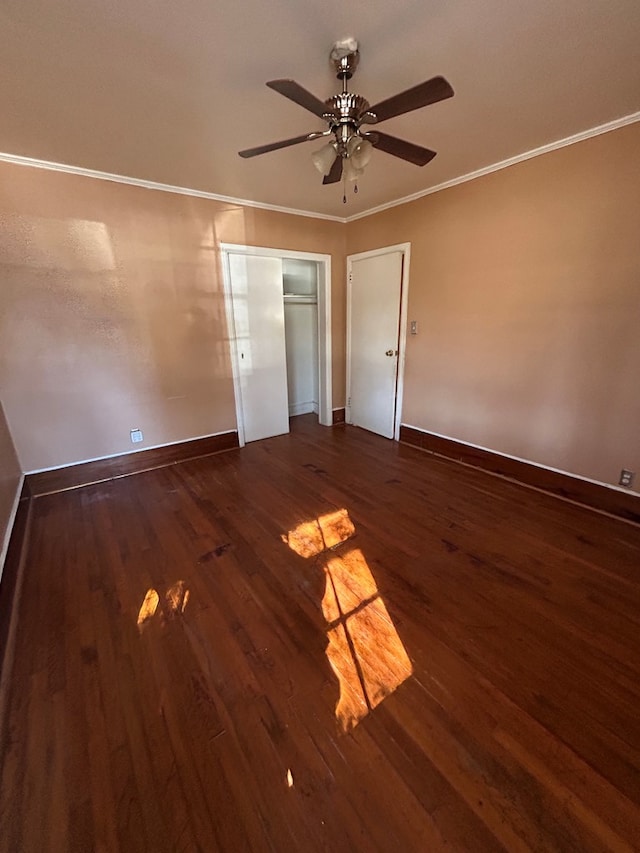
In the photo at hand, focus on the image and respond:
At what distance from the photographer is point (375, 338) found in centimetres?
400

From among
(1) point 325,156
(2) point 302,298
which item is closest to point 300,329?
(2) point 302,298

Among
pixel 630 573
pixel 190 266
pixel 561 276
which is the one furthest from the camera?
pixel 190 266

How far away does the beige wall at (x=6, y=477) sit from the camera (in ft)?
6.83

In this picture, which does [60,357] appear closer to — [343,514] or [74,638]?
[74,638]

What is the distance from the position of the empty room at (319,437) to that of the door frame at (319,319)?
5 cm

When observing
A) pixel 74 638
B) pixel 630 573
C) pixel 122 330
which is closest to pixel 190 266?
pixel 122 330

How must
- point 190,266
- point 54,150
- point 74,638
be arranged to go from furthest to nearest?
1. point 190,266
2. point 54,150
3. point 74,638

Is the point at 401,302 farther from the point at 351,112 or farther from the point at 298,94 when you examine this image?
the point at 298,94

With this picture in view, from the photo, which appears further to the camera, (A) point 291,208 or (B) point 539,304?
(A) point 291,208

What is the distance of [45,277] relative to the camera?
2631 mm

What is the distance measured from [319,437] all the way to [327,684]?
2925 mm

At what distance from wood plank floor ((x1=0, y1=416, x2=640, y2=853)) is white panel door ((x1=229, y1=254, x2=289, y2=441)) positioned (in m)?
1.74

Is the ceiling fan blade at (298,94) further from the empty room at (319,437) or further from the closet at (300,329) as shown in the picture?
the closet at (300,329)

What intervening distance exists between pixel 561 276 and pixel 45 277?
3.85 m
